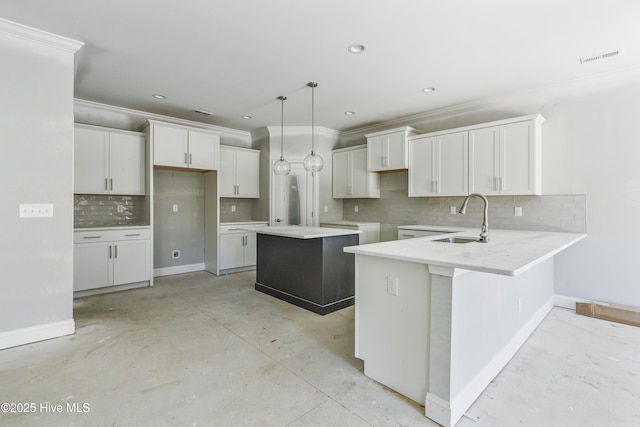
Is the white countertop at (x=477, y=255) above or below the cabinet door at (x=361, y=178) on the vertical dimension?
below

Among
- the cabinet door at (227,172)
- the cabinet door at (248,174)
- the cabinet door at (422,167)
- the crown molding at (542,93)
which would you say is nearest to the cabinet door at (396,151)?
the cabinet door at (422,167)

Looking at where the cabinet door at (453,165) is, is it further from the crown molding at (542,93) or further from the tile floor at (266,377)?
the tile floor at (266,377)

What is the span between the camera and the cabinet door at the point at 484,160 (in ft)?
12.9

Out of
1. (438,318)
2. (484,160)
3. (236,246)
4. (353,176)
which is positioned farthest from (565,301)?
(236,246)

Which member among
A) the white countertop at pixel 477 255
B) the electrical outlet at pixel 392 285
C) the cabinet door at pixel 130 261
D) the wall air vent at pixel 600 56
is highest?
the wall air vent at pixel 600 56

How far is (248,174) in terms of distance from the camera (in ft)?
19.3

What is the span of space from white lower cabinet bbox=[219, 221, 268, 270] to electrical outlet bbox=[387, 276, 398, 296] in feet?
11.6

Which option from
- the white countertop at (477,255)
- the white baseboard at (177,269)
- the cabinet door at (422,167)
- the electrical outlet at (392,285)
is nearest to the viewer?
the white countertop at (477,255)

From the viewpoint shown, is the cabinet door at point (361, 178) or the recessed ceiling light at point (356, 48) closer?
the recessed ceiling light at point (356, 48)

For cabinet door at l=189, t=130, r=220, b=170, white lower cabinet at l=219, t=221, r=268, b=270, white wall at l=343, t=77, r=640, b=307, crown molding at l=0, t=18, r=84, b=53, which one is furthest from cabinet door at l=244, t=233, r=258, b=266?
white wall at l=343, t=77, r=640, b=307

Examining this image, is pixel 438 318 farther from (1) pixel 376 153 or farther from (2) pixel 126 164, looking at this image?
(2) pixel 126 164

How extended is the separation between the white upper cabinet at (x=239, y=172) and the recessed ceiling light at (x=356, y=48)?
3.27 m

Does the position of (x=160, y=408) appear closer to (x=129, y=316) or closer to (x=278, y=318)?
(x=278, y=318)

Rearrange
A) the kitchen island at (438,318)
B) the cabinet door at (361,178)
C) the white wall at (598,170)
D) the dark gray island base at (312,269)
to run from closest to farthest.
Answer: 1. the kitchen island at (438,318)
2. the white wall at (598,170)
3. the dark gray island base at (312,269)
4. the cabinet door at (361,178)
